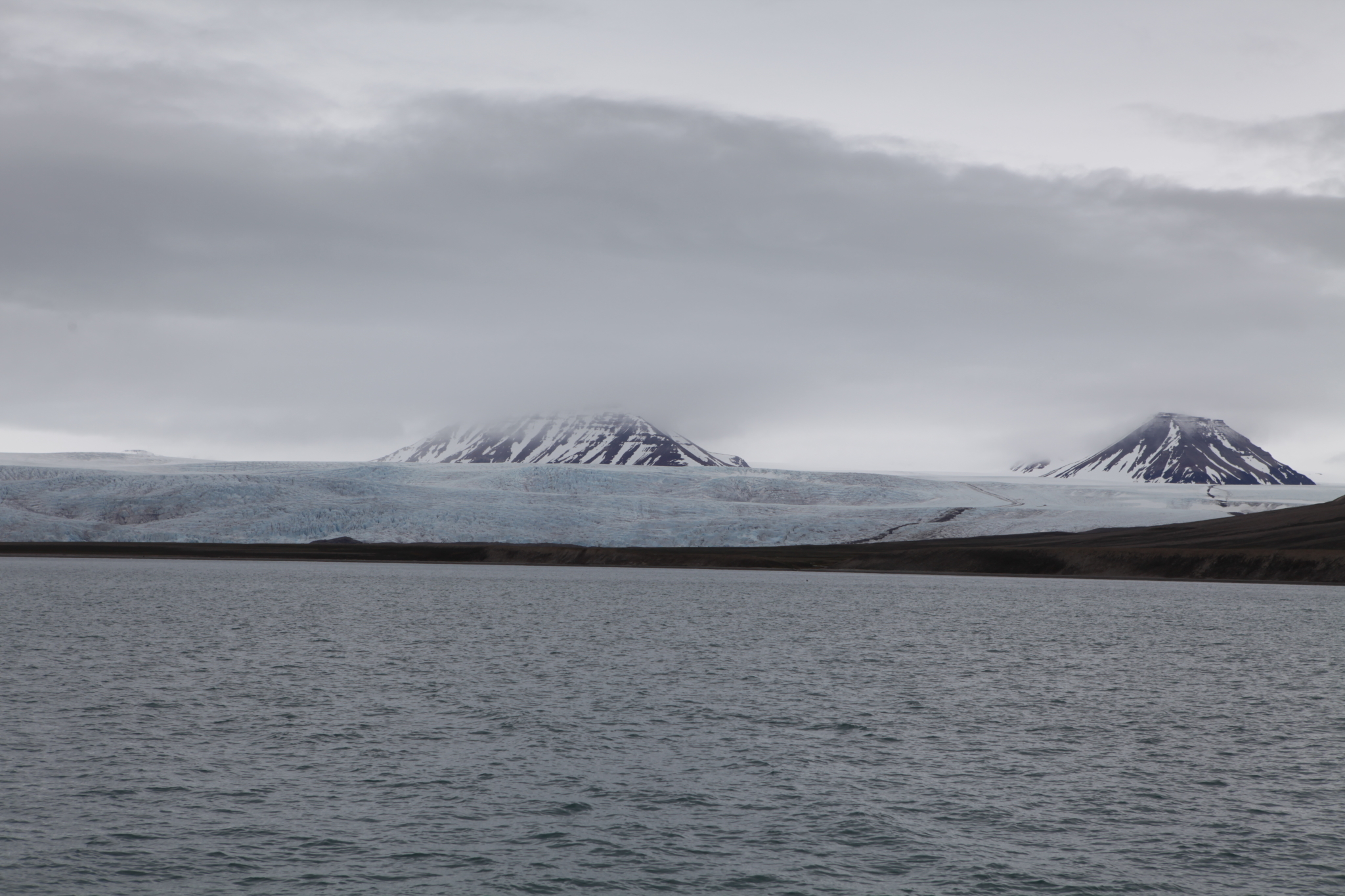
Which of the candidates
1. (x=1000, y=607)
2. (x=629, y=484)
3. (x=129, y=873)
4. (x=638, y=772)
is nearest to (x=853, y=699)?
(x=638, y=772)

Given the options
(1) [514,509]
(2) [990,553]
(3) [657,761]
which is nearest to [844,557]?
(2) [990,553]

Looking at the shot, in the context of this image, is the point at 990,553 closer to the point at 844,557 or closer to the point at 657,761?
the point at 844,557

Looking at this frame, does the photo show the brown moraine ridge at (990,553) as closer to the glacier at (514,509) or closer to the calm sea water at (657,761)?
the glacier at (514,509)

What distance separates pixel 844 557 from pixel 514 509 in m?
36.3

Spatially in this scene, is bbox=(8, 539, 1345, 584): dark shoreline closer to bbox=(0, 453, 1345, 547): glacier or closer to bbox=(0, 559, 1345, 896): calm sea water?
bbox=(0, 453, 1345, 547): glacier

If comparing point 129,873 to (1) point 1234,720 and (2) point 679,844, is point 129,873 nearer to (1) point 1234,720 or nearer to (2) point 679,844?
(2) point 679,844

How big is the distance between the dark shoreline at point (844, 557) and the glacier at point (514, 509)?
2782 millimetres

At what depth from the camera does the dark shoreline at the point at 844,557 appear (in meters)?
100

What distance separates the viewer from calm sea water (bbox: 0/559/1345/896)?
16125 millimetres

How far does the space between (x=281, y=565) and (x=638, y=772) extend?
94.8 meters

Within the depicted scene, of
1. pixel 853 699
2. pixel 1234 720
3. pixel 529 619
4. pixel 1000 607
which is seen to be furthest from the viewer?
pixel 1000 607

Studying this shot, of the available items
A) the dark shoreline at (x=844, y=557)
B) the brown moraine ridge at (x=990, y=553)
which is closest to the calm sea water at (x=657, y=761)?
the dark shoreline at (x=844, y=557)

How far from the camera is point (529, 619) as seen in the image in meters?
56.5

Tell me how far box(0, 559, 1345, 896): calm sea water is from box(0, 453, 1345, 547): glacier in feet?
242
